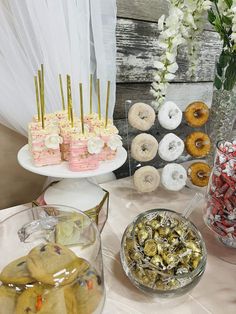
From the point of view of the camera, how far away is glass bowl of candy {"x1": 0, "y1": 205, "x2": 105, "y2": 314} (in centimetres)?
39

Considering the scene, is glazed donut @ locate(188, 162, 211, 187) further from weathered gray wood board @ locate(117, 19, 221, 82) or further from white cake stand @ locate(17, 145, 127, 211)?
weathered gray wood board @ locate(117, 19, 221, 82)

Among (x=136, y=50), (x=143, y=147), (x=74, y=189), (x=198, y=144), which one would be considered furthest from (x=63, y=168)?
(x=136, y=50)

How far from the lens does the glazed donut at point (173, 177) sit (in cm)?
83

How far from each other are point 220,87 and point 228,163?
329 mm

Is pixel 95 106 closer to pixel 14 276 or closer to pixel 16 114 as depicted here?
pixel 16 114

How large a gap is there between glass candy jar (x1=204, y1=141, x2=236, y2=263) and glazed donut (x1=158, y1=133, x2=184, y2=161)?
6.8 inches

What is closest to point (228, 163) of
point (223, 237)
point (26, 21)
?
point (223, 237)

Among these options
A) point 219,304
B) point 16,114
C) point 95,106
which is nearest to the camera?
point 219,304

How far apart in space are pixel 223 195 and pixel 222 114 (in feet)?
1.10

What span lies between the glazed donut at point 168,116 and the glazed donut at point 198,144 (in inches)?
3.0

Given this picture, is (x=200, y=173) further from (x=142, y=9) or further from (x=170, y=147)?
(x=142, y=9)

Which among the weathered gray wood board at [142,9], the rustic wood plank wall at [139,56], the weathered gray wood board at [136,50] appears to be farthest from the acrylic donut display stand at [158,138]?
the weathered gray wood board at [142,9]

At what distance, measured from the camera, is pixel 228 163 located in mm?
603

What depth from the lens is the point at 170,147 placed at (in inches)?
32.0
